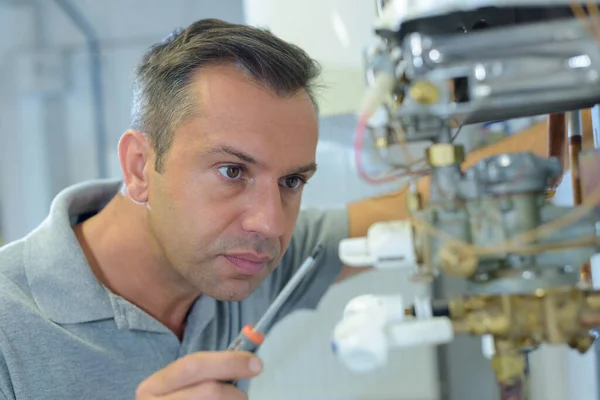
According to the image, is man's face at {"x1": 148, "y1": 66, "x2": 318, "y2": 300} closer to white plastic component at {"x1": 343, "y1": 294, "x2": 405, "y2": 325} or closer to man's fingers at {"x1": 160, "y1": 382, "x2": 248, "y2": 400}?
man's fingers at {"x1": 160, "y1": 382, "x2": 248, "y2": 400}

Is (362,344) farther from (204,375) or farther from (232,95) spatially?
(232,95)

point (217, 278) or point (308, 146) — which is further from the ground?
point (308, 146)

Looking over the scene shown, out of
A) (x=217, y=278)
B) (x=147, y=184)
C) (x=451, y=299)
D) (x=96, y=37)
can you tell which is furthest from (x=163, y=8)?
(x=451, y=299)

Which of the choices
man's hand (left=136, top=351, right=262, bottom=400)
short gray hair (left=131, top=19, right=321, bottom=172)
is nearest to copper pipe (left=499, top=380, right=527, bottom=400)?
man's hand (left=136, top=351, right=262, bottom=400)

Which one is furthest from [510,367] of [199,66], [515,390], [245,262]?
[199,66]

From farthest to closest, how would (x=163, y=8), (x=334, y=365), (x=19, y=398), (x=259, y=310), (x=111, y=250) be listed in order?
(x=163, y=8)
(x=334, y=365)
(x=259, y=310)
(x=111, y=250)
(x=19, y=398)

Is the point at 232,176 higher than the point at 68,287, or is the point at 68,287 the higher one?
the point at 232,176

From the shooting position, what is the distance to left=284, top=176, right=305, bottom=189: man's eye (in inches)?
30.8

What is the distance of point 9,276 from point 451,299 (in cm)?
58

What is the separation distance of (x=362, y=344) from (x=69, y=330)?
0.49 meters

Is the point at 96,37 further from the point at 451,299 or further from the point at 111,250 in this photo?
the point at 451,299

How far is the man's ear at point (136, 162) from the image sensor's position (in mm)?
808

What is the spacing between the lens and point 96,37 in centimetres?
135

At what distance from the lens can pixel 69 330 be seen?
76cm
